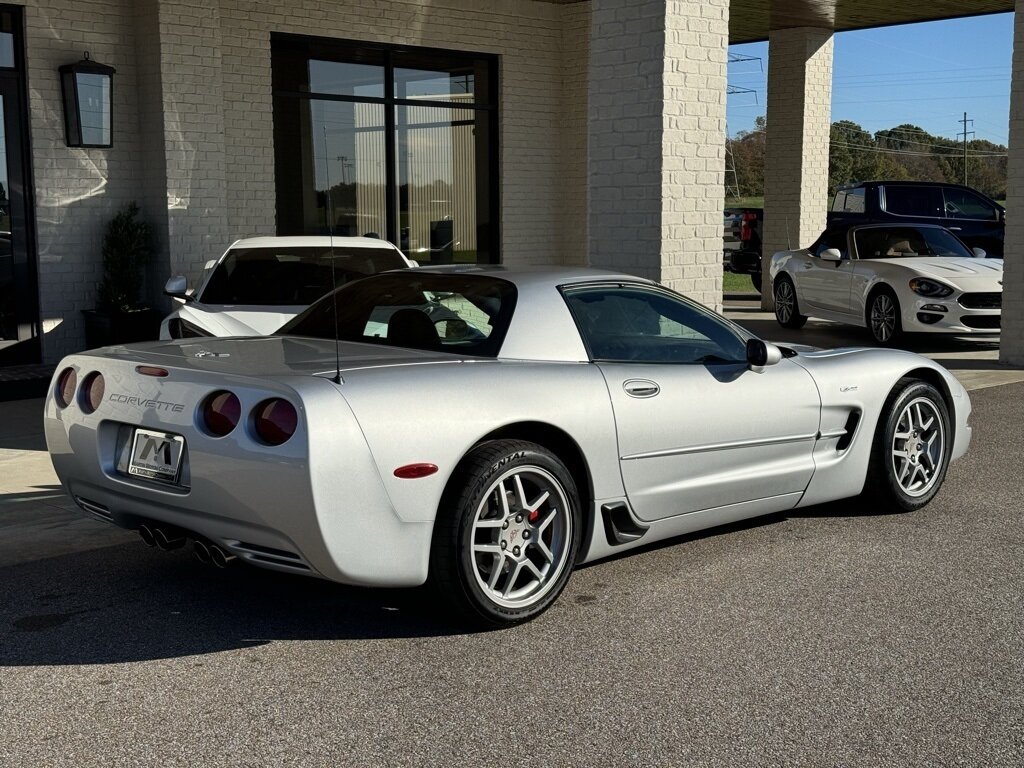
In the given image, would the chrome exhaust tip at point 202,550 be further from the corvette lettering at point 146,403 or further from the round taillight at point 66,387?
the round taillight at point 66,387

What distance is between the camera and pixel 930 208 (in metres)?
→ 19.5

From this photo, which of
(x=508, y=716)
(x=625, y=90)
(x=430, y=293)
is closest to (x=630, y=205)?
(x=625, y=90)

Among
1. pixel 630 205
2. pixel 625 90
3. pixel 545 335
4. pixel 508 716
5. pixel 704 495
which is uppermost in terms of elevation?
pixel 625 90

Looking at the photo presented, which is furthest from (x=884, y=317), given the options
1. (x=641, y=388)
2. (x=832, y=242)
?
(x=641, y=388)

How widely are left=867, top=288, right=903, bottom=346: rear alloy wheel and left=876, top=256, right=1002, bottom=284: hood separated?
1.30 ft

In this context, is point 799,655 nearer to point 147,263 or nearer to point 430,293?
point 430,293

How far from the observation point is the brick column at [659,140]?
356 inches

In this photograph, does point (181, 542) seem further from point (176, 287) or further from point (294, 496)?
point (176, 287)

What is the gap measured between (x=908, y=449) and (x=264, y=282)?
15.2 feet

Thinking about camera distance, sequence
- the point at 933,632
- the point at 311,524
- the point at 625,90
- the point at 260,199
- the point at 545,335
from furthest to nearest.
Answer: the point at 260,199, the point at 625,90, the point at 545,335, the point at 933,632, the point at 311,524

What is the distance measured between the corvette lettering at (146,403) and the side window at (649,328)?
1646mm

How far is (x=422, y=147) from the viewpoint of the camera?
15.0 metres

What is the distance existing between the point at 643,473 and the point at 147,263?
321 inches

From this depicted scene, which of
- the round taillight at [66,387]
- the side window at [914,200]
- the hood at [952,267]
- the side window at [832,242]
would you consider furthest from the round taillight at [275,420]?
the side window at [914,200]
